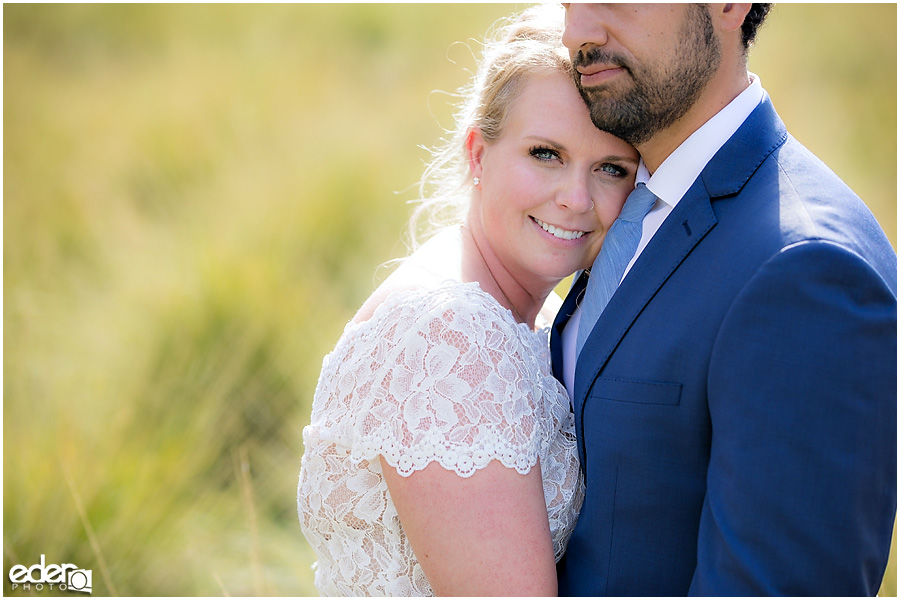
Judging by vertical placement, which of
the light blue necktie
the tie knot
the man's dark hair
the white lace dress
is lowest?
the white lace dress

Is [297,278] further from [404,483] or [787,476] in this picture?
[787,476]

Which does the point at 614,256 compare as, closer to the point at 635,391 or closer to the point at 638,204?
the point at 638,204

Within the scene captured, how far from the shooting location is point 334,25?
953 cm

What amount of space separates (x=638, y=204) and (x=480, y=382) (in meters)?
0.62

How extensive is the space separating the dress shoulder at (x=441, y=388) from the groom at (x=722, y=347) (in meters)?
0.16

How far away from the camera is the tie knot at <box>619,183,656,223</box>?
1.91 m

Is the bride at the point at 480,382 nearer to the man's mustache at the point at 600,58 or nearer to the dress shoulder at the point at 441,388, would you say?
the dress shoulder at the point at 441,388

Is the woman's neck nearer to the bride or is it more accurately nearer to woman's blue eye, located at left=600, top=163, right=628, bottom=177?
the bride

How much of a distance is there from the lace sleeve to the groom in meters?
0.17

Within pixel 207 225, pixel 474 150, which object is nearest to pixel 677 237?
pixel 474 150

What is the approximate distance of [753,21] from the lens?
1852 millimetres

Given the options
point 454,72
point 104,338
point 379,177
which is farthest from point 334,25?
point 104,338

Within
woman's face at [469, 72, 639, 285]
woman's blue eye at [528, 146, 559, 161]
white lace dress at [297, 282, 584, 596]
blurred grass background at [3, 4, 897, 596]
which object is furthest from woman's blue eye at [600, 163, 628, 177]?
blurred grass background at [3, 4, 897, 596]

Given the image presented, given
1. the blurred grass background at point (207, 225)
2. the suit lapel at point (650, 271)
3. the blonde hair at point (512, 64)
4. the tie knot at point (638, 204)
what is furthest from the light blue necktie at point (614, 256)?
the blurred grass background at point (207, 225)
